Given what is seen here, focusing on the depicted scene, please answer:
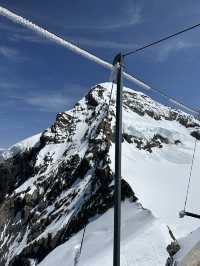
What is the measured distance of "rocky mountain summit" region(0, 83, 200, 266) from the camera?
84.6 metres

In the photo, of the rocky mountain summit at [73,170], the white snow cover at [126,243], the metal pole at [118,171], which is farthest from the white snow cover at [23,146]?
the metal pole at [118,171]

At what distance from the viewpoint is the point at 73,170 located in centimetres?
11494

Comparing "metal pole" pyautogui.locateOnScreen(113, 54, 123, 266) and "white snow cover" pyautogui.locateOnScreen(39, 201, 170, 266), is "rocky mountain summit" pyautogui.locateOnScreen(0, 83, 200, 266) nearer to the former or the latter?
"white snow cover" pyautogui.locateOnScreen(39, 201, 170, 266)

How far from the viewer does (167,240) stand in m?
51.2

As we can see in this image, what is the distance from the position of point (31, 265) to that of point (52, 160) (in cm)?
5493

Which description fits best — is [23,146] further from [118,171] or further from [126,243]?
[118,171]

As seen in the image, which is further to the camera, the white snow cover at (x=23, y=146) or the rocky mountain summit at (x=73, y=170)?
the white snow cover at (x=23, y=146)

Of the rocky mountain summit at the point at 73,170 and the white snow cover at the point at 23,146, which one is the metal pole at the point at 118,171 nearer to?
the rocky mountain summit at the point at 73,170

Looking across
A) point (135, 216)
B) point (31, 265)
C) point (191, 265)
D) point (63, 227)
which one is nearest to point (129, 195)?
point (135, 216)

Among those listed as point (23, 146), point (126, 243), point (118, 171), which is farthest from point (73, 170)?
point (118, 171)

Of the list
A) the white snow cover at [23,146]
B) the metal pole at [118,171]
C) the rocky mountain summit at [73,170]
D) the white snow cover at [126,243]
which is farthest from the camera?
the white snow cover at [23,146]

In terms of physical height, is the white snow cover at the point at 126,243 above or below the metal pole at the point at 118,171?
below

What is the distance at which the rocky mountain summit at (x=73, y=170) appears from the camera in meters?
84.6

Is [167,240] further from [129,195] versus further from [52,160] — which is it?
[52,160]
